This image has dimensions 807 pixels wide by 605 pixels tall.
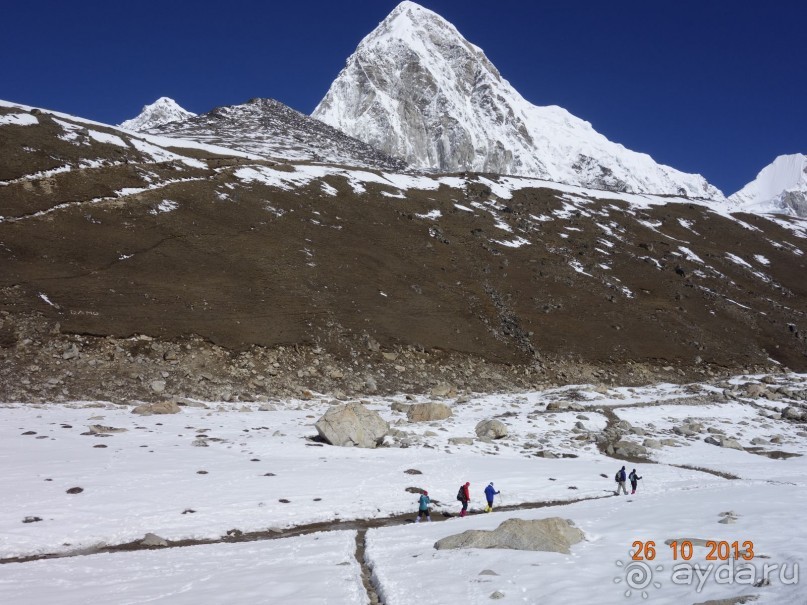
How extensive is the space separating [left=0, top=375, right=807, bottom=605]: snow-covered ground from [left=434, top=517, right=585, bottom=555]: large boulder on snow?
457mm

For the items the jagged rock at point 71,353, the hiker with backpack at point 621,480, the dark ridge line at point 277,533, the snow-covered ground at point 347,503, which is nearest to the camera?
the snow-covered ground at point 347,503

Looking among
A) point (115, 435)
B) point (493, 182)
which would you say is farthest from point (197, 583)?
point (493, 182)

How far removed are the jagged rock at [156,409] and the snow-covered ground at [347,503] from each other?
1.99 ft

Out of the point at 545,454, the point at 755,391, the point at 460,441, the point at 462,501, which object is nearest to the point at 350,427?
the point at 460,441

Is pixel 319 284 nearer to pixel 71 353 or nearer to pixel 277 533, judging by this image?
pixel 71 353

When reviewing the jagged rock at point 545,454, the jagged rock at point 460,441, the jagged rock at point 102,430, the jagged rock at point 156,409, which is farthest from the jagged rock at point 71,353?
the jagged rock at point 545,454

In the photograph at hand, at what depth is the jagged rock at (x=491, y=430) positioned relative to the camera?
110ft

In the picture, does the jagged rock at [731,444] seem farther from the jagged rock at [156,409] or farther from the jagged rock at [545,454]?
the jagged rock at [156,409]

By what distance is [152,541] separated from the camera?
54.7ft

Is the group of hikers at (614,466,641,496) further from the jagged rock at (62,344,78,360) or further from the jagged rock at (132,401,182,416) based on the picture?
the jagged rock at (62,344,78,360)

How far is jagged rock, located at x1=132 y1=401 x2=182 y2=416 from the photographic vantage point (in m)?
31.3

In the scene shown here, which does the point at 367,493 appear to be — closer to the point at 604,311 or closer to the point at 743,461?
the point at 743,461

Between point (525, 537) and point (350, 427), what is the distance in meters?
16.4

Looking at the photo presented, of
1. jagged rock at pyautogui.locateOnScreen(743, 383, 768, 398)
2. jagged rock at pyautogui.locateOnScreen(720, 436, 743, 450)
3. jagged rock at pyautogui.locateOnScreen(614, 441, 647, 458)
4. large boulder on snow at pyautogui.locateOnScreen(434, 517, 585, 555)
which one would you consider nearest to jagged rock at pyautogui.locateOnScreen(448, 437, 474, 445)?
jagged rock at pyautogui.locateOnScreen(614, 441, 647, 458)
